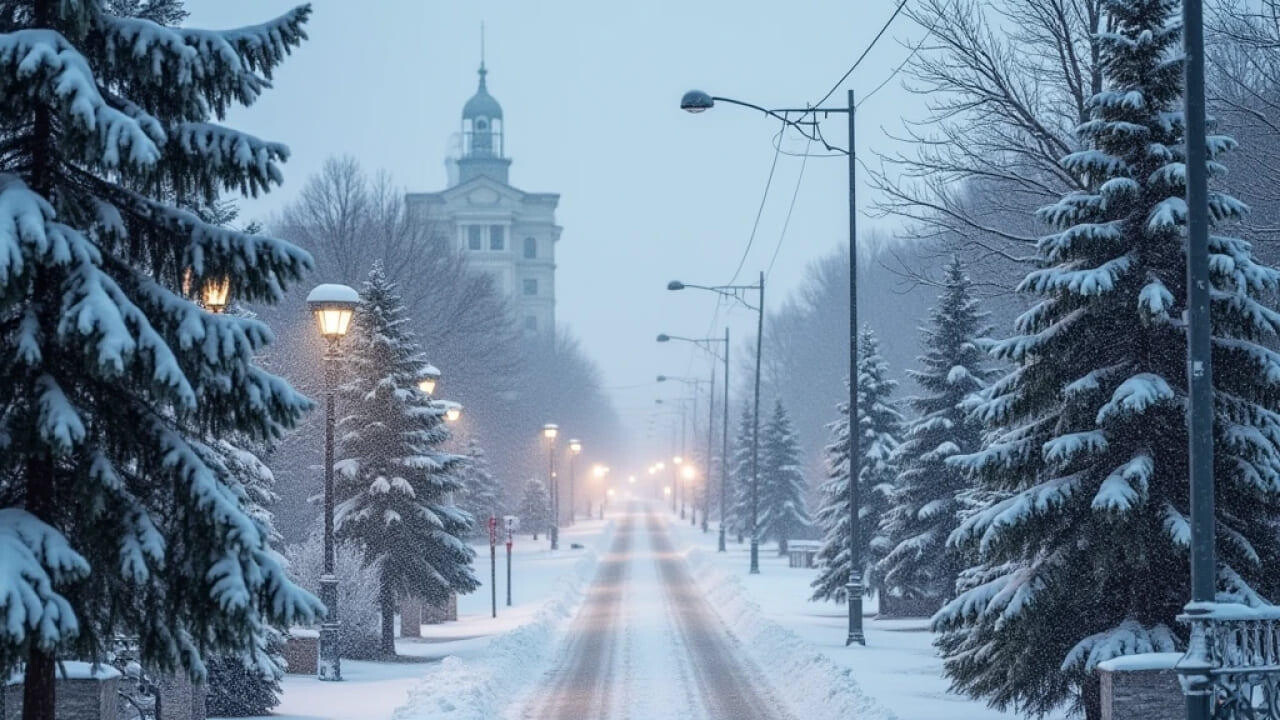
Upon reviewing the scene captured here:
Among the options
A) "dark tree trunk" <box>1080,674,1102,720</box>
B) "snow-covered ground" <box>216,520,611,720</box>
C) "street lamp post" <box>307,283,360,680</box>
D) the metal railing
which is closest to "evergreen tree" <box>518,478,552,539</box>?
"snow-covered ground" <box>216,520,611,720</box>

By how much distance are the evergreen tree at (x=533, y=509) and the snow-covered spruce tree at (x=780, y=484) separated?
15.0 m

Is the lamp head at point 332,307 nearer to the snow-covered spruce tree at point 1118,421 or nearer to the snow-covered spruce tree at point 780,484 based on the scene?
the snow-covered spruce tree at point 1118,421

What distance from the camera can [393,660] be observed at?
24.5 meters

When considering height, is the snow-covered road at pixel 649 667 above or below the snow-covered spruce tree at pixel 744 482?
below

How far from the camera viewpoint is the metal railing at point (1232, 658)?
10414mm

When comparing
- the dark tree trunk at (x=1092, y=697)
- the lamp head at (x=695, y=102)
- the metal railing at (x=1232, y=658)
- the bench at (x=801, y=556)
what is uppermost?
the lamp head at (x=695, y=102)

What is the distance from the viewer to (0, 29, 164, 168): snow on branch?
762 centimetres

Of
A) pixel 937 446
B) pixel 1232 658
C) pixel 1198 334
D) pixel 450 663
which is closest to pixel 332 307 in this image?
pixel 450 663

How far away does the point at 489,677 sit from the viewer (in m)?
19.2

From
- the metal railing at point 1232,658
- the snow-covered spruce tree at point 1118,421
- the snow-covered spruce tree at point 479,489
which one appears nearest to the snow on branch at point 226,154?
the metal railing at point 1232,658

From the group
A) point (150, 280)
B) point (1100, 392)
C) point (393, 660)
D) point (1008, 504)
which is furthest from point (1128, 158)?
point (393, 660)

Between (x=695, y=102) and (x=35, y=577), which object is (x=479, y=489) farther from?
(x=35, y=577)

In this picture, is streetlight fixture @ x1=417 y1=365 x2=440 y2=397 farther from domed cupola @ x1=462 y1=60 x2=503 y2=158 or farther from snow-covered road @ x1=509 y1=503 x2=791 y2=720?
domed cupola @ x1=462 y1=60 x2=503 y2=158

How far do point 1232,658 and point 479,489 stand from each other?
2189 inches
